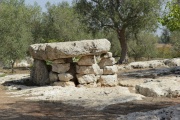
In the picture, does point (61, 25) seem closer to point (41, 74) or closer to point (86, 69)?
point (41, 74)

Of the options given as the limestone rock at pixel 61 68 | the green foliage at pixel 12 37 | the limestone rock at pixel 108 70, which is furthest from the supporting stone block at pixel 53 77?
the green foliage at pixel 12 37

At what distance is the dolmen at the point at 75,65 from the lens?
16375mm

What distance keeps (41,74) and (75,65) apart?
2.04m

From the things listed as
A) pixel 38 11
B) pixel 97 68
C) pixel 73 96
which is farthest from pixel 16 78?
pixel 38 11

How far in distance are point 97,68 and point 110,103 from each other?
6497mm

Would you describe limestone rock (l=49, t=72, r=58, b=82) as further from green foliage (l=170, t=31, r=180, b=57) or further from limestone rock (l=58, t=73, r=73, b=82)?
green foliage (l=170, t=31, r=180, b=57)

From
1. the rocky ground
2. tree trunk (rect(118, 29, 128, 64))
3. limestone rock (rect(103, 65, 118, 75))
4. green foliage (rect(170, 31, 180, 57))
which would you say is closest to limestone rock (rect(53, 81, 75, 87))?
the rocky ground

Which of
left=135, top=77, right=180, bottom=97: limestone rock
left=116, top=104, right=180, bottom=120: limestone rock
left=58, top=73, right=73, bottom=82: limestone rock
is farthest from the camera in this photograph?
left=58, top=73, right=73, bottom=82: limestone rock

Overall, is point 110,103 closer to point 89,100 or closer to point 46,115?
point 89,100

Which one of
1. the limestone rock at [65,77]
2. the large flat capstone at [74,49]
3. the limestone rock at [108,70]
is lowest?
the limestone rock at [65,77]

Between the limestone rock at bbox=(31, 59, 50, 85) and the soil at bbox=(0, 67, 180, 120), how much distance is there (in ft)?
18.2

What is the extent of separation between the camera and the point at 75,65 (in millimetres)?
17531

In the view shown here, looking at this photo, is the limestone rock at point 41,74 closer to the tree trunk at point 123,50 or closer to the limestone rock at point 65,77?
the limestone rock at point 65,77

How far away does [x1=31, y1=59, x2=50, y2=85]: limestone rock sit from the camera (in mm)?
17547
